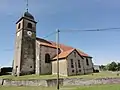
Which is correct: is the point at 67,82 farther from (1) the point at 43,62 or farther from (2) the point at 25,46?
(2) the point at 25,46

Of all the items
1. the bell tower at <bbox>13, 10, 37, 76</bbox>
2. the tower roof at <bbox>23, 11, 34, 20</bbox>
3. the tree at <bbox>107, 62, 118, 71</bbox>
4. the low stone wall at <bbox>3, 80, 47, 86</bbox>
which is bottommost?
the low stone wall at <bbox>3, 80, 47, 86</bbox>

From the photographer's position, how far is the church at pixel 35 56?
118 ft

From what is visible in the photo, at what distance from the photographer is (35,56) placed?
3997 centimetres

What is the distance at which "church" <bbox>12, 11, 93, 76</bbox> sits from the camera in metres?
36.1

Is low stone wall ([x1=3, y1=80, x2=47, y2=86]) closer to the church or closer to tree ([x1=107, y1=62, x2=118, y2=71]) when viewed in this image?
the church

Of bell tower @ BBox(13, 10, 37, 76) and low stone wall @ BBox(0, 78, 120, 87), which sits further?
bell tower @ BBox(13, 10, 37, 76)

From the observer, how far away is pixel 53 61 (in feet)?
127

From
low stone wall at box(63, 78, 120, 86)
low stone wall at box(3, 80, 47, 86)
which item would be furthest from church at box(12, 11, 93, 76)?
low stone wall at box(63, 78, 120, 86)

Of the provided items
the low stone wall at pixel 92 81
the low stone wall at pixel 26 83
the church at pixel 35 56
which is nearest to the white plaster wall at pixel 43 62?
the church at pixel 35 56

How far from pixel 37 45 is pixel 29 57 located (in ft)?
12.3

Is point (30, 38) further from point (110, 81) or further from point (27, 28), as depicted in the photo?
point (110, 81)

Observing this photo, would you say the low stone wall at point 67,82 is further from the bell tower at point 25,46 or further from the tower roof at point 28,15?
the tower roof at point 28,15

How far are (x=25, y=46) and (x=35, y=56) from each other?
376 cm

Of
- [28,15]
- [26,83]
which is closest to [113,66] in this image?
[28,15]
